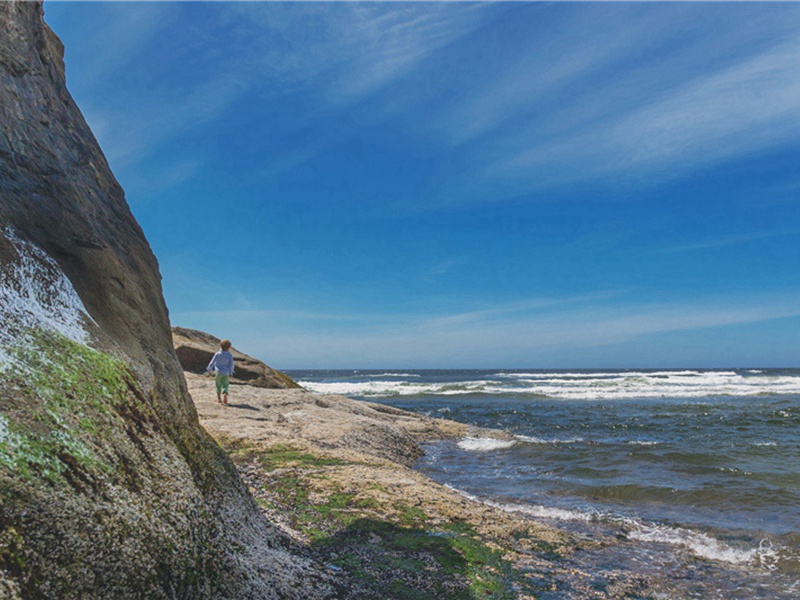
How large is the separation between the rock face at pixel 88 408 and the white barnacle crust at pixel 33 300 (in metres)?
0.01

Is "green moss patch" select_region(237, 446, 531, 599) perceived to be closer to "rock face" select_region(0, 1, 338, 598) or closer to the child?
"rock face" select_region(0, 1, 338, 598)

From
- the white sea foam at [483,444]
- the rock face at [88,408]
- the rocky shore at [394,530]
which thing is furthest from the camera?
the white sea foam at [483,444]

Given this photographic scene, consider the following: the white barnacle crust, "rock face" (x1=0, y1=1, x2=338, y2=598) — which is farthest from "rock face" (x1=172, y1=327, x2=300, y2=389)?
the white barnacle crust

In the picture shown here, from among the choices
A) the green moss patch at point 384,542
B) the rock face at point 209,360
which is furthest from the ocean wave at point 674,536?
the rock face at point 209,360

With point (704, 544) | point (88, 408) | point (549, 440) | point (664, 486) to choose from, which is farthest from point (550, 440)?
point (88, 408)

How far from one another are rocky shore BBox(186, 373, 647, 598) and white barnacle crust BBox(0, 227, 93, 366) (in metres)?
3.45

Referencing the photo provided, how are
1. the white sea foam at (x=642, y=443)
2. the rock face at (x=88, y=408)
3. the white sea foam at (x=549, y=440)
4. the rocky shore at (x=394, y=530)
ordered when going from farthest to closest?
the white sea foam at (x=549, y=440) → the white sea foam at (x=642, y=443) → the rocky shore at (x=394, y=530) → the rock face at (x=88, y=408)

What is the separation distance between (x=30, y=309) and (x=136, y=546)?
6.58ft

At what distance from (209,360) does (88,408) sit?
1885cm

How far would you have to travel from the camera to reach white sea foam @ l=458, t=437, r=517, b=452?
673 inches

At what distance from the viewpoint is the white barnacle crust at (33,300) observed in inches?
144

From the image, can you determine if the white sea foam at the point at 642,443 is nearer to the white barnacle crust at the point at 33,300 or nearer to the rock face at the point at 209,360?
the rock face at the point at 209,360

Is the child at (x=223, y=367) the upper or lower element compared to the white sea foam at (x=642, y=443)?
upper

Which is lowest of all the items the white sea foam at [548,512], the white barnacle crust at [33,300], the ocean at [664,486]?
the ocean at [664,486]
